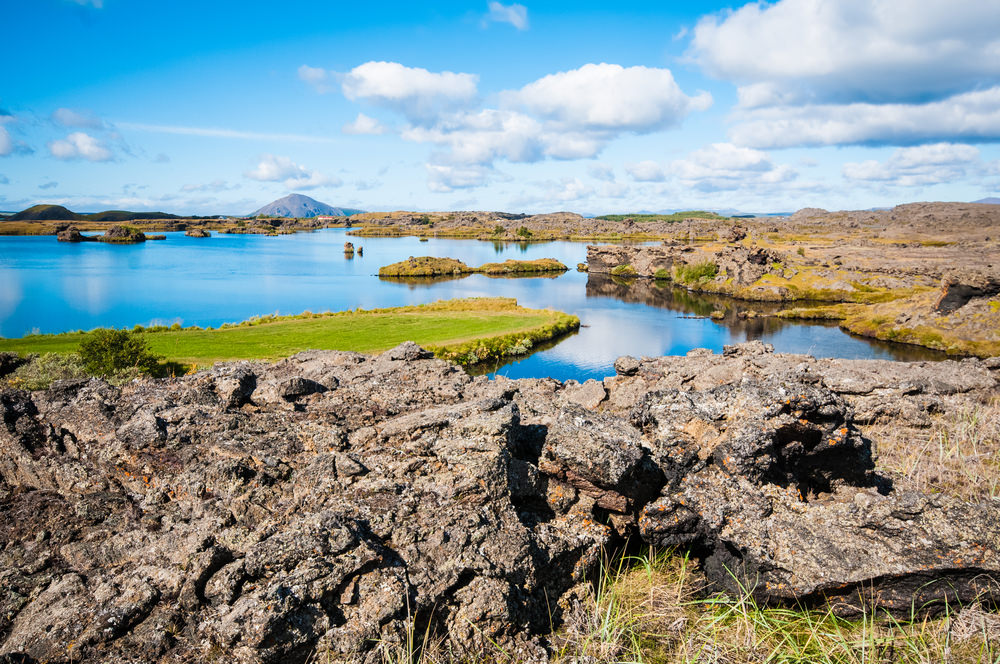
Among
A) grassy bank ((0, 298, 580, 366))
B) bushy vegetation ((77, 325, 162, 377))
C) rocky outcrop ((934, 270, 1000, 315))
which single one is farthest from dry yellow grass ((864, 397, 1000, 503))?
rocky outcrop ((934, 270, 1000, 315))

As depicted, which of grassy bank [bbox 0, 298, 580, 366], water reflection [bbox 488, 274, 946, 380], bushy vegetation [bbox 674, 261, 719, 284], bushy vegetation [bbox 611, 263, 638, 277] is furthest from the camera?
bushy vegetation [bbox 611, 263, 638, 277]

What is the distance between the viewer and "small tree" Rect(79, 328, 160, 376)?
3275 centimetres

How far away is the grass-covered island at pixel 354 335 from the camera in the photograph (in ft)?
146

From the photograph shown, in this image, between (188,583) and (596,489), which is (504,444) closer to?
(596,489)

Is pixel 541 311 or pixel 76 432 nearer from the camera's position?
pixel 76 432

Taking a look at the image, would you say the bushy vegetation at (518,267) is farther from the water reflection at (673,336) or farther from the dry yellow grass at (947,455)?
the dry yellow grass at (947,455)

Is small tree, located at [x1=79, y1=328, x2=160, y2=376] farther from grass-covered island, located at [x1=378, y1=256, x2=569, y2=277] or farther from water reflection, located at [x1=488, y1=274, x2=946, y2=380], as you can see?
grass-covered island, located at [x1=378, y1=256, x2=569, y2=277]

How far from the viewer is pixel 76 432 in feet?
26.8

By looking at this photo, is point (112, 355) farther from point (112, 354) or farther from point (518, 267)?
point (518, 267)

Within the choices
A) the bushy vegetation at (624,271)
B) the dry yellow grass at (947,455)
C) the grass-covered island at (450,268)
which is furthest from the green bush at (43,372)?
the bushy vegetation at (624,271)

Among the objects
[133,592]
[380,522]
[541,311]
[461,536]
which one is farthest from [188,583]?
[541,311]

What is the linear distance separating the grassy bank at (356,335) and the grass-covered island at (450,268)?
59.4m

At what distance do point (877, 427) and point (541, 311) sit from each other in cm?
6101

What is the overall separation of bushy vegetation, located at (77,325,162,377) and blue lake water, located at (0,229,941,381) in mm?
29028
